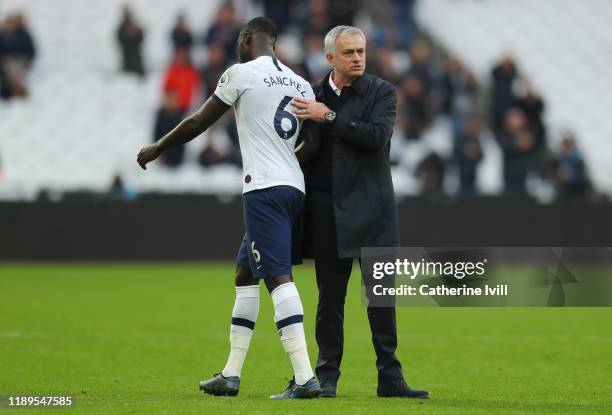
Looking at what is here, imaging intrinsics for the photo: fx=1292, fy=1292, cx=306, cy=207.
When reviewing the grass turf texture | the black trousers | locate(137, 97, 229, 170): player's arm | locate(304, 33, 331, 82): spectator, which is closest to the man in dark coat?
the black trousers

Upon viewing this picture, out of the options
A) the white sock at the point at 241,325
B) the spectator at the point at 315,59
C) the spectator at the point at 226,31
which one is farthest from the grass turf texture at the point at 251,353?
the spectator at the point at 226,31

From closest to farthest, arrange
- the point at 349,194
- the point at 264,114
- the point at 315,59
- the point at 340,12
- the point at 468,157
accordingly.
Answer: the point at 264,114
the point at 349,194
the point at 468,157
the point at 315,59
the point at 340,12

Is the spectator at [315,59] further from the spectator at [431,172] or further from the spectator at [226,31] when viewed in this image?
the spectator at [431,172]

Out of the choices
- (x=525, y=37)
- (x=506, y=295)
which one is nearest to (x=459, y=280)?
(x=506, y=295)

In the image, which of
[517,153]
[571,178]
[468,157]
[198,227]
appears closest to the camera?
[198,227]

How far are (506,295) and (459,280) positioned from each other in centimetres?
49

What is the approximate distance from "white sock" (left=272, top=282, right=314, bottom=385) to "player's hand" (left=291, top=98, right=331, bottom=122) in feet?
3.40

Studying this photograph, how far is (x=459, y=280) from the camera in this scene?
28.0 ft

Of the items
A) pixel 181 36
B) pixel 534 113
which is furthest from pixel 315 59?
pixel 534 113

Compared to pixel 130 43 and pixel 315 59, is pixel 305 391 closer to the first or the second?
pixel 315 59

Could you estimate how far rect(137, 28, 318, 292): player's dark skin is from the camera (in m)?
7.97

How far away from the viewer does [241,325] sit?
27.1ft

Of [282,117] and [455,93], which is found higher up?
[282,117]

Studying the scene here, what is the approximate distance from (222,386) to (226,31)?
55.3ft
